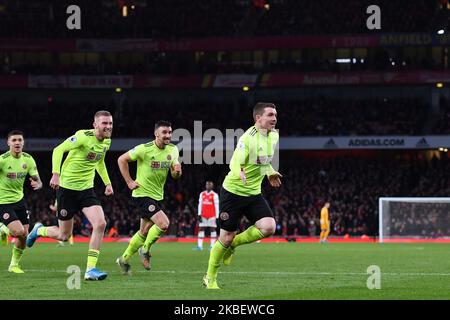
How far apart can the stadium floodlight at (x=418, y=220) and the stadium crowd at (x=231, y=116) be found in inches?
493

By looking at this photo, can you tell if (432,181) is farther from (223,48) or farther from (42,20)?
(42,20)

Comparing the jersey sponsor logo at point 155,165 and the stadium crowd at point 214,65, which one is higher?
the stadium crowd at point 214,65

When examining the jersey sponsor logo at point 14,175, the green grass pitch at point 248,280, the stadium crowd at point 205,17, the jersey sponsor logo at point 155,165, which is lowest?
the green grass pitch at point 248,280

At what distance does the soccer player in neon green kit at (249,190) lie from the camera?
1302 cm

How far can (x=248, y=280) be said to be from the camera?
48.6 ft

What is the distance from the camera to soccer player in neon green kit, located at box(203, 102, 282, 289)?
42.7 feet

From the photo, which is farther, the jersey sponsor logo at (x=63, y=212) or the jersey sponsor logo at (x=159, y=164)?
the jersey sponsor logo at (x=159, y=164)

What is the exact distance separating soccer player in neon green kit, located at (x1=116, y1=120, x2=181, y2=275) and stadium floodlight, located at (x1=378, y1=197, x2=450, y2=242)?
21036 mm

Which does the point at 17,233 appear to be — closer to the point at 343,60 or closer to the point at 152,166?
the point at 152,166

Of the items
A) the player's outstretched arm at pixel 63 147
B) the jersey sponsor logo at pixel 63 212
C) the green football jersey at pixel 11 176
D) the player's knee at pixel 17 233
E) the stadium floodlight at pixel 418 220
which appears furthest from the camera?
the stadium floodlight at pixel 418 220

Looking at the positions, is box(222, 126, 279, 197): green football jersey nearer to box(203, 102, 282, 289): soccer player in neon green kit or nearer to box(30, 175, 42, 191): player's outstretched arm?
box(203, 102, 282, 289): soccer player in neon green kit

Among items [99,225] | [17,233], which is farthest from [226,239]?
[17,233]

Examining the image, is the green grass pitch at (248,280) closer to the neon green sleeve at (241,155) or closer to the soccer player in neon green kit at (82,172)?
the soccer player in neon green kit at (82,172)

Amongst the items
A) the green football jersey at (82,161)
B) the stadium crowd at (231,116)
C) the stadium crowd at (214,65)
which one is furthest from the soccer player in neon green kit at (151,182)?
the stadium crowd at (214,65)
